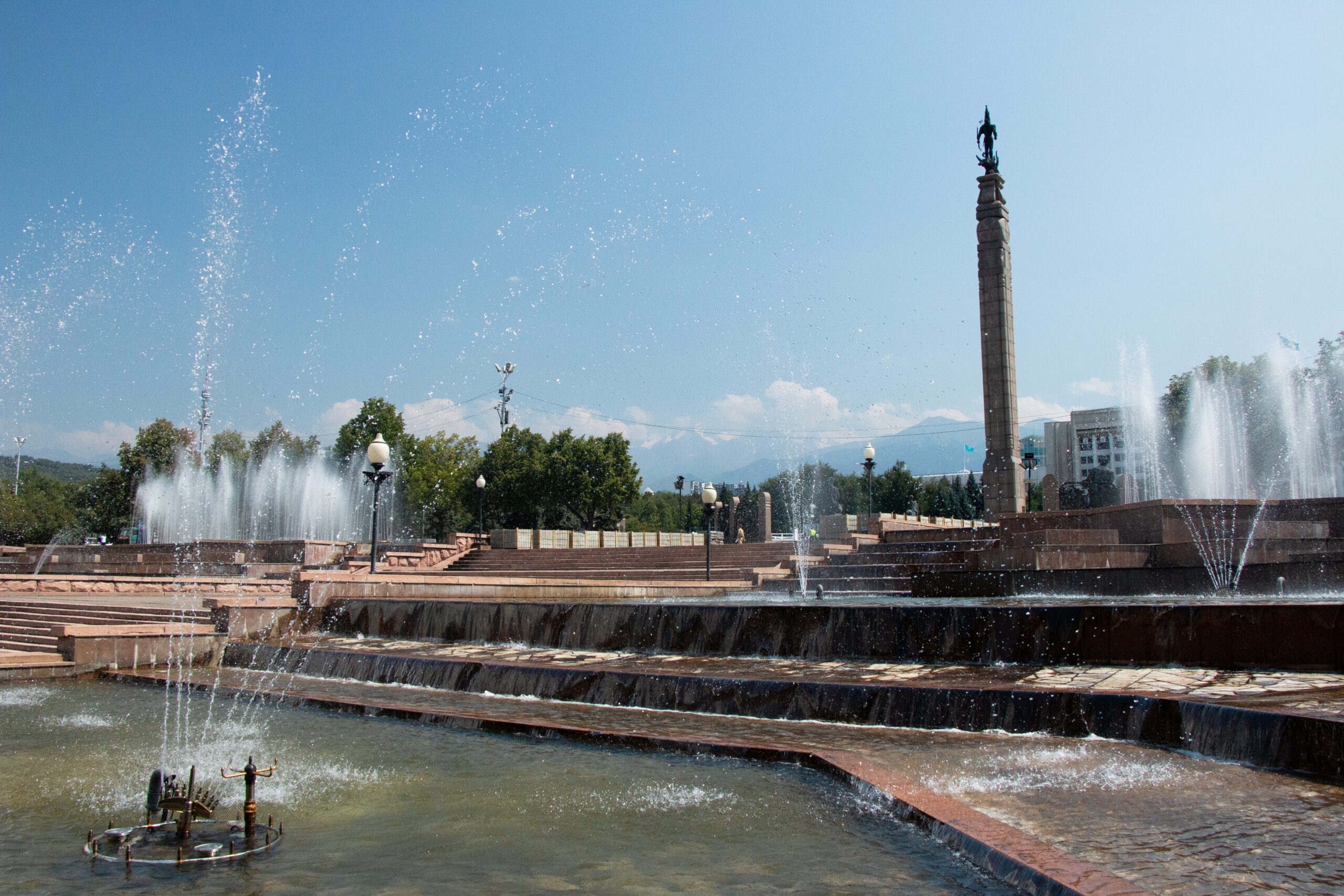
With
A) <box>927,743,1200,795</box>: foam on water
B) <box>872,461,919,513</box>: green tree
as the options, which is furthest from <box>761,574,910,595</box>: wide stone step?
<box>872,461,919,513</box>: green tree

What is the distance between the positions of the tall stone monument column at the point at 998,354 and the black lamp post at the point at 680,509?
1559cm

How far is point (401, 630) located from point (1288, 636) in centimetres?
1203

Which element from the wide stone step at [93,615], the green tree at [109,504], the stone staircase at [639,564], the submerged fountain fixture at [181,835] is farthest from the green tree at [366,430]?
the submerged fountain fixture at [181,835]

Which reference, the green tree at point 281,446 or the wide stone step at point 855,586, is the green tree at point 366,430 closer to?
the green tree at point 281,446

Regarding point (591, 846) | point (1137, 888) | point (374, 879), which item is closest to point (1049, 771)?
point (1137, 888)

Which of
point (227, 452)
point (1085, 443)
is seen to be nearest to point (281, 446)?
point (227, 452)

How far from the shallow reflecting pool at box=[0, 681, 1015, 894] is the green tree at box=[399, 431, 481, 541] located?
47363 millimetres

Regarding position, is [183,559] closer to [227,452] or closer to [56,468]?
[227,452]

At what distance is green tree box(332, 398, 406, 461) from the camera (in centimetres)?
5784

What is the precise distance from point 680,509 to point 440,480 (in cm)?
4540

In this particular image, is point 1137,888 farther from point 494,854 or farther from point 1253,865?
point 494,854

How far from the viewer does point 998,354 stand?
28.6 metres

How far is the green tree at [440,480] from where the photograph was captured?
5497 centimetres

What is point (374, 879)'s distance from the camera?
4.10 metres
